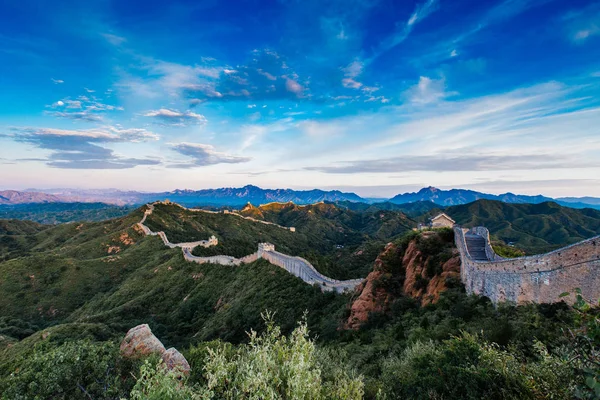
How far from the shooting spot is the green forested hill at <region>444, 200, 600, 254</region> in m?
130

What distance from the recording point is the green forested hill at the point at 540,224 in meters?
130

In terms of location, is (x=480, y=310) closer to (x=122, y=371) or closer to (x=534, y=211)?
(x=122, y=371)

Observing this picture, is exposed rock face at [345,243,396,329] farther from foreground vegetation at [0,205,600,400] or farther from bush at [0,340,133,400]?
bush at [0,340,133,400]

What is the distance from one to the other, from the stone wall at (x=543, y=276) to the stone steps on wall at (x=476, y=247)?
16.5 ft

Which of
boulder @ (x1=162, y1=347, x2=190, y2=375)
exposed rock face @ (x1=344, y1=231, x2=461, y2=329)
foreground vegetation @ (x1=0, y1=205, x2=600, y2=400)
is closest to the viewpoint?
foreground vegetation @ (x1=0, y1=205, x2=600, y2=400)

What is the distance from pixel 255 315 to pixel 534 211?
22771 cm

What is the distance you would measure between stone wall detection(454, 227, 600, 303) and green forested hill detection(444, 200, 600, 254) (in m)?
123

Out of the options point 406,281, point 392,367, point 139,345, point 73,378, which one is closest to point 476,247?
point 406,281

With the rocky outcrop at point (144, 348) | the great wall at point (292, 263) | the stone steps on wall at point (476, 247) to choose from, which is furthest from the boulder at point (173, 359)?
the great wall at point (292, 263)

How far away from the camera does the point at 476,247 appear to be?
24875mm

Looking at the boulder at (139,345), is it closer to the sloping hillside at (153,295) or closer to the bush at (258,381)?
the bush at (258,381)

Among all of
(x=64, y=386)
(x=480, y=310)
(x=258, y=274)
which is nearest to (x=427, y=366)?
(x=480, y=310)

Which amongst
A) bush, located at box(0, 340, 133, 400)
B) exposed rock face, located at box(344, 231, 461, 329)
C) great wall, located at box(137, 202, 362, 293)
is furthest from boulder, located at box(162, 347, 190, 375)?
great wall, located at box(137, 202, 362, 293)

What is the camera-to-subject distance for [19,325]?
4534cm
